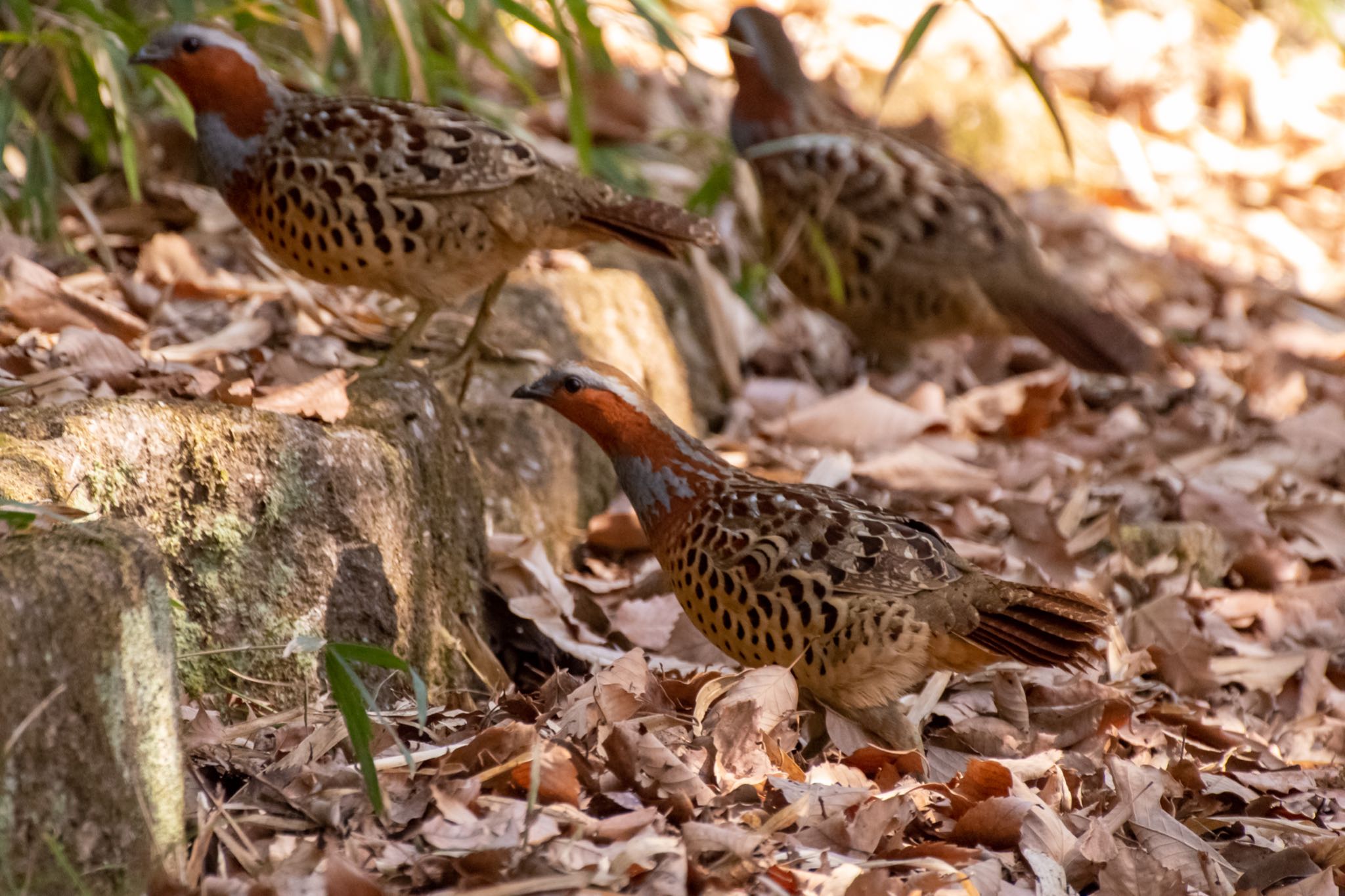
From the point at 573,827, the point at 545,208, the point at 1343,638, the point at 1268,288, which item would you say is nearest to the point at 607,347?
the point at 545,208

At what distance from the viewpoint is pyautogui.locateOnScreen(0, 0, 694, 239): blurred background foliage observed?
14.5ft

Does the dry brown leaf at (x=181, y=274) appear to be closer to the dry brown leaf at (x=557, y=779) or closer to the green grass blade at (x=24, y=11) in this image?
the green grass blade at (x=24, y=11)

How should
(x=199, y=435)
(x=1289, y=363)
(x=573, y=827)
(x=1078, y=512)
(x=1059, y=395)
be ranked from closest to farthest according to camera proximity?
(x=573, y=827) < (x=199, y=435) < (x=1078, y=512) < (x=1059, y=395) < (x=1289, y=363)

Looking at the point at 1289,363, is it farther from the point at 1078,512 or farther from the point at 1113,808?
the point at 1113,808

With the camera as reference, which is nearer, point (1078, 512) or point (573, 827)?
point (573, 827)

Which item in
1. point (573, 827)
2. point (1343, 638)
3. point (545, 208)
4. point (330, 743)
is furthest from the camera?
point (1343, 638)

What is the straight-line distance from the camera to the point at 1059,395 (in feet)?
20.7

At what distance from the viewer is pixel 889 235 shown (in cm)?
629

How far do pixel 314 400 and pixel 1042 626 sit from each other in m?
1.82

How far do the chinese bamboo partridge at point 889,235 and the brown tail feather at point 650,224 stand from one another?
174cm

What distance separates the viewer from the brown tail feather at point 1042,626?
130 inches

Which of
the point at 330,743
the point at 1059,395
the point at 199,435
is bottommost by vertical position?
the point at 1059,395

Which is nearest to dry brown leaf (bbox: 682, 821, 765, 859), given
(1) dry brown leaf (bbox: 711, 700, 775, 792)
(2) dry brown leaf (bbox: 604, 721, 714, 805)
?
(2) dry brown leaf (bbox: 604, 721, 714, 805)

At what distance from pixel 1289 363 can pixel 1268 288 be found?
1.20m
